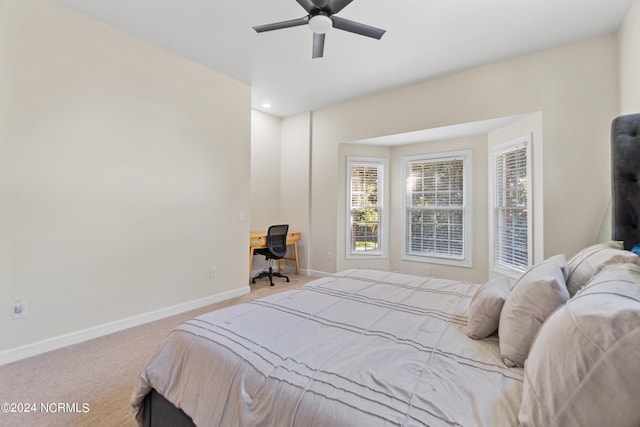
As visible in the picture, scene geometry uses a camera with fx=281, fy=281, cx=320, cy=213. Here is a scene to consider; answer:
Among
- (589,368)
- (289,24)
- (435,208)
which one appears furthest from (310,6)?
(435,208)

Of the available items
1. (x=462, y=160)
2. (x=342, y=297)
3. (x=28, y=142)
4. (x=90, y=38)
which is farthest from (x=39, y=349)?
(x=462, y=160)

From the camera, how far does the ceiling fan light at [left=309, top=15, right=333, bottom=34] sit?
200 centimetres

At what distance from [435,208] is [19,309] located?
4.87m

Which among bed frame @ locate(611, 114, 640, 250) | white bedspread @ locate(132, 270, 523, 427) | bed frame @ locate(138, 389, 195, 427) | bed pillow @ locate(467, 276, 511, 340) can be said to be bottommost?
bed frame @ locate(138, 389, 195, 427)

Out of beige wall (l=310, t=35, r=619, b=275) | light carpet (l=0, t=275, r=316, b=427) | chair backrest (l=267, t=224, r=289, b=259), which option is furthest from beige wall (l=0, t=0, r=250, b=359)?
beige wall (l=310, t=35, r=619, b=275)

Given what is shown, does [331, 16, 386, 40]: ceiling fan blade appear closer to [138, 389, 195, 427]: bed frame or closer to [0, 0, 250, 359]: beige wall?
[0, 0, 250, 359]: beige wall

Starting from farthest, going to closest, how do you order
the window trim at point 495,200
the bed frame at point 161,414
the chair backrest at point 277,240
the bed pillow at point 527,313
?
the chair backrest at point 277,240
the window trim at point 495,200
the bed frame at point 161,414
the bed pillow at point 527,313

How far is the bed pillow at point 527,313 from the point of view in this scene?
1062 millimetres

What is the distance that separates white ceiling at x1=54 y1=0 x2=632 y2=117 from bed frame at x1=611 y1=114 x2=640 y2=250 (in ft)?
4.05

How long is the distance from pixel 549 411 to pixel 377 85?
13.1 ft

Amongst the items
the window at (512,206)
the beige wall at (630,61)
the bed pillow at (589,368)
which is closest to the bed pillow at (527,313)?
the bed pillow at (589,368)

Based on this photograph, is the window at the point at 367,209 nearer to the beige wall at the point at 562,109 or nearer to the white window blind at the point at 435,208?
the white window blind at the point at 435,208

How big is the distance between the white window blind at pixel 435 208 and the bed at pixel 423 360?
2836 millimetres

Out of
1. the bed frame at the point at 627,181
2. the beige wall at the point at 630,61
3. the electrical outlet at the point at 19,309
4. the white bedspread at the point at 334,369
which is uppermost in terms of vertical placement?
the beige wall at the point at 630,61
